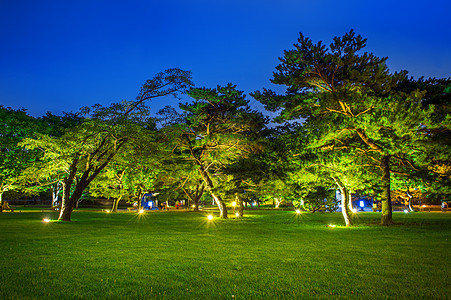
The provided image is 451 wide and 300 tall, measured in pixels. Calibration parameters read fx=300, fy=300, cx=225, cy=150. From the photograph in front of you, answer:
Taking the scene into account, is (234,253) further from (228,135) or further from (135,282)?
(228,135)

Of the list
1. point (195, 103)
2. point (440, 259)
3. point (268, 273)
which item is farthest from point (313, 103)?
point (268, 273)

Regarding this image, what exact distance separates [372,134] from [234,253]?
10.6 metres

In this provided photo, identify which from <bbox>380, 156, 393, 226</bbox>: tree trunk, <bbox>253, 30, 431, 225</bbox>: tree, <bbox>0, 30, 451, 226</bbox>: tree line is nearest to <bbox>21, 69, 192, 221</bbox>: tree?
<bbox>0, 30, 451, 226</bbox>: tree line

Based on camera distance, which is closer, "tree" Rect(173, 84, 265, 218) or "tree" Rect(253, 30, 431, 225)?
"tree" Rect(253, 30, 431, 225)

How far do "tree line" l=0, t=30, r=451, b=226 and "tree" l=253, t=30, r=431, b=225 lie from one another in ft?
0.22

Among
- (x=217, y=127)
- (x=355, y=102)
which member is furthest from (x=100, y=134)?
(x=355, y=102)

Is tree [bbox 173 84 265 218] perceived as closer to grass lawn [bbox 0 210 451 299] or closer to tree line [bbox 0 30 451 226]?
tree line [bbox 0 30 451 226]

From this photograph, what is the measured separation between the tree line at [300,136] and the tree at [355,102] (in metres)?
0.07

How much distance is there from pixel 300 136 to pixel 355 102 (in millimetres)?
6280

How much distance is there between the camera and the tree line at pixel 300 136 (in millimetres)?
16234

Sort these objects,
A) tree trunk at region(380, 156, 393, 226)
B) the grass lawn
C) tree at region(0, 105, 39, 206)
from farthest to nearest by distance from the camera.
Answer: tree at region(0, 105, 39, 206)
tree trunk at region(380, 156, 393, 226)
the grass lawn

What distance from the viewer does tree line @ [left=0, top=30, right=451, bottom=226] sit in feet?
53.3

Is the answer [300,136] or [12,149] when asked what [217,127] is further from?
[12,149]

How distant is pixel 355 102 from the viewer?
15.6m
